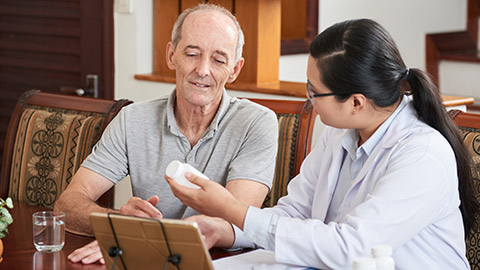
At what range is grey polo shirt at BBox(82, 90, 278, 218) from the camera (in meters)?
1.93

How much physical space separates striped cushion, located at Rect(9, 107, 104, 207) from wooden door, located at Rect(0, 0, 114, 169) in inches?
39.1

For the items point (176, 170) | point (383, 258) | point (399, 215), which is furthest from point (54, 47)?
point (383, 258)

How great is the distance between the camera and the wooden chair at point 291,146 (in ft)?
6.92

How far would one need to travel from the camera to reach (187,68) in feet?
6.38

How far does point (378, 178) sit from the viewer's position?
1.45 meters

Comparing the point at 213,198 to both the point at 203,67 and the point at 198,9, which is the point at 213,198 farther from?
the point at 198,9

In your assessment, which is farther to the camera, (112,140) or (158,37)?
(158,37)

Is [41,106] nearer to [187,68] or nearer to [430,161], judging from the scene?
[187,68]

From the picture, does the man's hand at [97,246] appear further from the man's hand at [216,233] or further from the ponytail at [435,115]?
the ponytail at [435,115]

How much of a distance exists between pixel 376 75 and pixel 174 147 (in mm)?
728

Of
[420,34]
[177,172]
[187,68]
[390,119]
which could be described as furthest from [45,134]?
[420,34]

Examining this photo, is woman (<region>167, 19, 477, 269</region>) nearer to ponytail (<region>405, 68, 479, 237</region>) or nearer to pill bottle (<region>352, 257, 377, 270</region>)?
ponytail (<region>405, 68, 479, 237</region>)

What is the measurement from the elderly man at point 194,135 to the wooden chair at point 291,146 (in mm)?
142

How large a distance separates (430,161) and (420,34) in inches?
141
